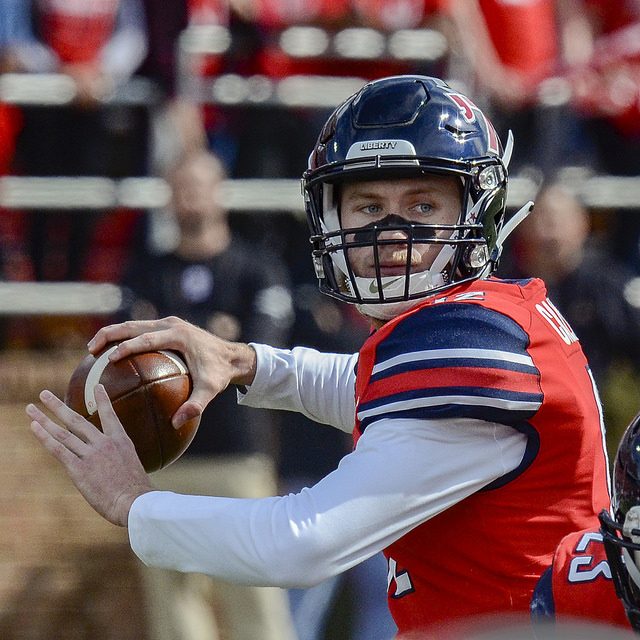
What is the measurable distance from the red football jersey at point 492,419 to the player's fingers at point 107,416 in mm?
504

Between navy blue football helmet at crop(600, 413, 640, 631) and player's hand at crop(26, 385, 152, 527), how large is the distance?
3.08 feet

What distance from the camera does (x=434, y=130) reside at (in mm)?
2805

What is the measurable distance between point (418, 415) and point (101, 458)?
67 cm

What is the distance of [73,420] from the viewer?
2695mm

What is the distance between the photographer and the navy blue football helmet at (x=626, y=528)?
7.23 feet

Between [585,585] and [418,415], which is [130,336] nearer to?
[418,415]

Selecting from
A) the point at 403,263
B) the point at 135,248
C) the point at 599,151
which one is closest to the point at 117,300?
the point at 135,248

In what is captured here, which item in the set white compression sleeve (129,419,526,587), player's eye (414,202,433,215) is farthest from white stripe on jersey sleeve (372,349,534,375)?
player's eye (414,202,433,215)

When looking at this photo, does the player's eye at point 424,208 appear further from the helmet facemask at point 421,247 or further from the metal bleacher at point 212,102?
the metal bleacher at point 212,102

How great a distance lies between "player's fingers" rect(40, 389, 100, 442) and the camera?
2.67 metres

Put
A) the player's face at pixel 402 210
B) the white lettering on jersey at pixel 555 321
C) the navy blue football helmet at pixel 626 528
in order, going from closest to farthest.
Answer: the navy blue football helmet at pixel 626 528
the white lettering on jersey at pixel 555 321
the player's face at pixel 402 210

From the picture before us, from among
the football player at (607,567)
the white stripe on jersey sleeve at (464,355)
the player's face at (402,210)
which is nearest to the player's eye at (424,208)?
the player's face at (402,210)

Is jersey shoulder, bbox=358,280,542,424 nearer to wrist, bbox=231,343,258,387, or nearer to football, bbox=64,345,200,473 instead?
football, bbox=64,345,200,473

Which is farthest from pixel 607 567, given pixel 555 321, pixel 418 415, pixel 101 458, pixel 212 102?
pixel 212 102
